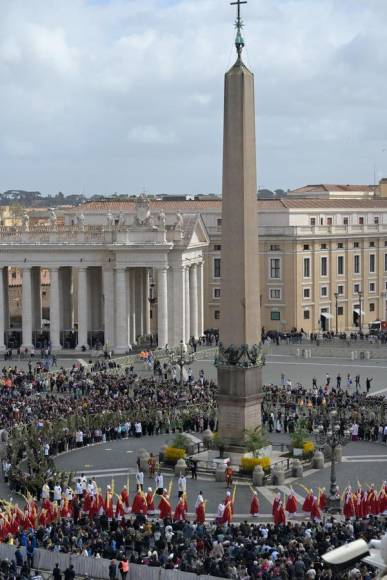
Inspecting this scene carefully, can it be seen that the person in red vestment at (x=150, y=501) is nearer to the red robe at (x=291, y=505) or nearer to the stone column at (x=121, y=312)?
the red robe at (x=291, y=505)

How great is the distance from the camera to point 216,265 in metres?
73.6

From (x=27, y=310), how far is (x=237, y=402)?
1300 inches

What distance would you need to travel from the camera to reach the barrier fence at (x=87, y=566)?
19.1m

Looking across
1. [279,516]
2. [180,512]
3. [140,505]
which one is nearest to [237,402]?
[140,505]

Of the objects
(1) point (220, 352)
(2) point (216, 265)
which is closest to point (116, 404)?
(1) point (220, 352)

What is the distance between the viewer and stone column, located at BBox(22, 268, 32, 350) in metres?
62.3

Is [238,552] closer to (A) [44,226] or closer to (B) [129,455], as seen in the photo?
(B) [129,455]

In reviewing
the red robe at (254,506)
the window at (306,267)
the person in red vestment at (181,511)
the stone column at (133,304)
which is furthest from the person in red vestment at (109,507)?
the window at (306,267)

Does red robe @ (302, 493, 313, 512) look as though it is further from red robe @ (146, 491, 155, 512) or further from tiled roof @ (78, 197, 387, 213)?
tiled roof @ (78, 197, 387, 213)

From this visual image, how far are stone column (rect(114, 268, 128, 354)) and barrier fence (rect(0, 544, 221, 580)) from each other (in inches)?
1534

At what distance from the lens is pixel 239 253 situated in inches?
1205

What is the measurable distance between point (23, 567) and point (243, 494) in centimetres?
978

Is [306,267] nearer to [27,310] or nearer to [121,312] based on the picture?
[121,312]

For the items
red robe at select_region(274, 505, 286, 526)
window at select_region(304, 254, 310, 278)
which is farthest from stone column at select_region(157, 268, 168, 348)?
red robe at select_region(274, 505, 286, 526)
